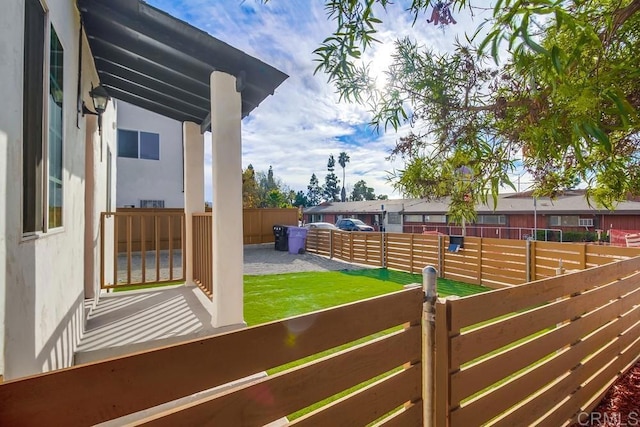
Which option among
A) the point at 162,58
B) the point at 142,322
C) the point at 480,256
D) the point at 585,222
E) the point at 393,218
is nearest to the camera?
the point at 162,58

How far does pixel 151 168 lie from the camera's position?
1345 cm

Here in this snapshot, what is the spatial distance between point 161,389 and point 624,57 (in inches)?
102

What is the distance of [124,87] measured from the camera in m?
4.61

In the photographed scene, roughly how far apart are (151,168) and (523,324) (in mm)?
14424

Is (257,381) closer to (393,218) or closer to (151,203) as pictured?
(151,203)

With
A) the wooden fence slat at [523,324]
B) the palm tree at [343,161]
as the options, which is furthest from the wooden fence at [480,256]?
the palm tree at [343,161]

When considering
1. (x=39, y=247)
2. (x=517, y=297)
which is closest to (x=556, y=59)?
(x=517, y=297)

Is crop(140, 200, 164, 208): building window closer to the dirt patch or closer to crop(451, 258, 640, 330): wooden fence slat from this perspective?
crop(451, 258, 640, 330): wooden fence slat

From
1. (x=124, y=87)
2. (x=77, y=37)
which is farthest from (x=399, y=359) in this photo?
(x=124, y=87)

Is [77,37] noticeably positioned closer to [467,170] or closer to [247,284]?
[467,170]

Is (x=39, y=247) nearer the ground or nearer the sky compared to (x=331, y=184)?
nearer the ground

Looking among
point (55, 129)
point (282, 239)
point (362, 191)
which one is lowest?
point (282, 239)

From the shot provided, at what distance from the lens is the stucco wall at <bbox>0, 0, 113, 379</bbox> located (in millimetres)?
1251

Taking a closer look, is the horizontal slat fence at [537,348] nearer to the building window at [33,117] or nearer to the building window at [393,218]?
the building window at [33,117]
